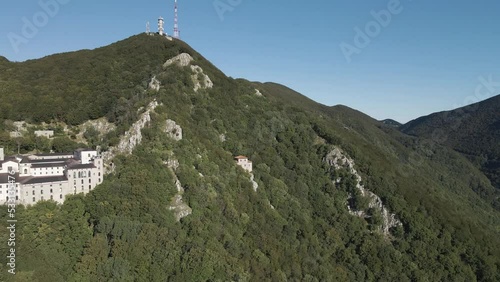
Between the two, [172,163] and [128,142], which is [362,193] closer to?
[172,163]

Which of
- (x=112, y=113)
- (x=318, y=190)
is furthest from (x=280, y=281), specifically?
(x=112, y=113)

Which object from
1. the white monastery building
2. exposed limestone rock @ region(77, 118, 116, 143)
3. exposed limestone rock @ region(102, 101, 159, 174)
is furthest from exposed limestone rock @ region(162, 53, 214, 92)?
the white monastery building

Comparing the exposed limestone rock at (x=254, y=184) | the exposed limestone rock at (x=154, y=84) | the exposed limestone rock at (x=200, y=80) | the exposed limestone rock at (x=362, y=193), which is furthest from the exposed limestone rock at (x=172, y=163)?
the exposed limestone rock at (x=362, y=193)

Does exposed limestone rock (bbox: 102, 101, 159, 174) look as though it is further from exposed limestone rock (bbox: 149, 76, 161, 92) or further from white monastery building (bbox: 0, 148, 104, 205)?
exposed limestone rock (bbox: 149, 76, 161, 92)

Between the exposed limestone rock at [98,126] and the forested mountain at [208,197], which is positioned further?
the exposed limestone rock at [98,126]

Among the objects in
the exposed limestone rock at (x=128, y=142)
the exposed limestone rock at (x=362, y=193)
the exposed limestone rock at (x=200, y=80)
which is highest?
the exposed limestone rock at (x=200, y=80)

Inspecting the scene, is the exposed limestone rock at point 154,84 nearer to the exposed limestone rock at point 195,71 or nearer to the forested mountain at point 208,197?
the forested mountain at point 208,197

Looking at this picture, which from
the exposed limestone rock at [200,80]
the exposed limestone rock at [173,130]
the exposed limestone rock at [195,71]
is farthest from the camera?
the exposed limestone rock at [195,71]

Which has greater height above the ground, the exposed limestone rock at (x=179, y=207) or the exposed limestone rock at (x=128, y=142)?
the exposed limestone rock at (x=128, y=142)
